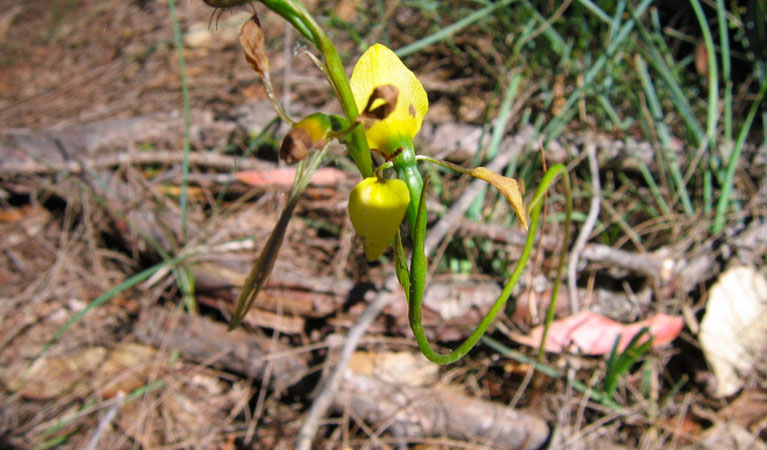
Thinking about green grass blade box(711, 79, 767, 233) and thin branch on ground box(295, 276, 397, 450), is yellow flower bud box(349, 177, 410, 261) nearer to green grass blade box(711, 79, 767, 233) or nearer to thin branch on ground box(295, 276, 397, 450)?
thin branch on ground box(295, 276, 397, 450)

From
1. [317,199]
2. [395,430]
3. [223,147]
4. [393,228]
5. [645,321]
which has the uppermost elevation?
[393,228]

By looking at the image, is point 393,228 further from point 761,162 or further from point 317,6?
point 317,6

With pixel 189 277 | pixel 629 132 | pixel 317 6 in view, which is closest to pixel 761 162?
pixel 629 132

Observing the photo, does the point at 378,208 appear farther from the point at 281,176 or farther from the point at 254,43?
the point at 281,176

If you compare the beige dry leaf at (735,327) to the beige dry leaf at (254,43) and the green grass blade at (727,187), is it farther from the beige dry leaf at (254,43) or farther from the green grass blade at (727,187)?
the beige dry leaf at (254,43)

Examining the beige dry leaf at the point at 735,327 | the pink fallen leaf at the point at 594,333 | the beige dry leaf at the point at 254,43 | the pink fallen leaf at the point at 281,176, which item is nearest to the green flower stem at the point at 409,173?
the beige dry leaf at the point at 254,43

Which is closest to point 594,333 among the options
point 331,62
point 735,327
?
point 735,327
